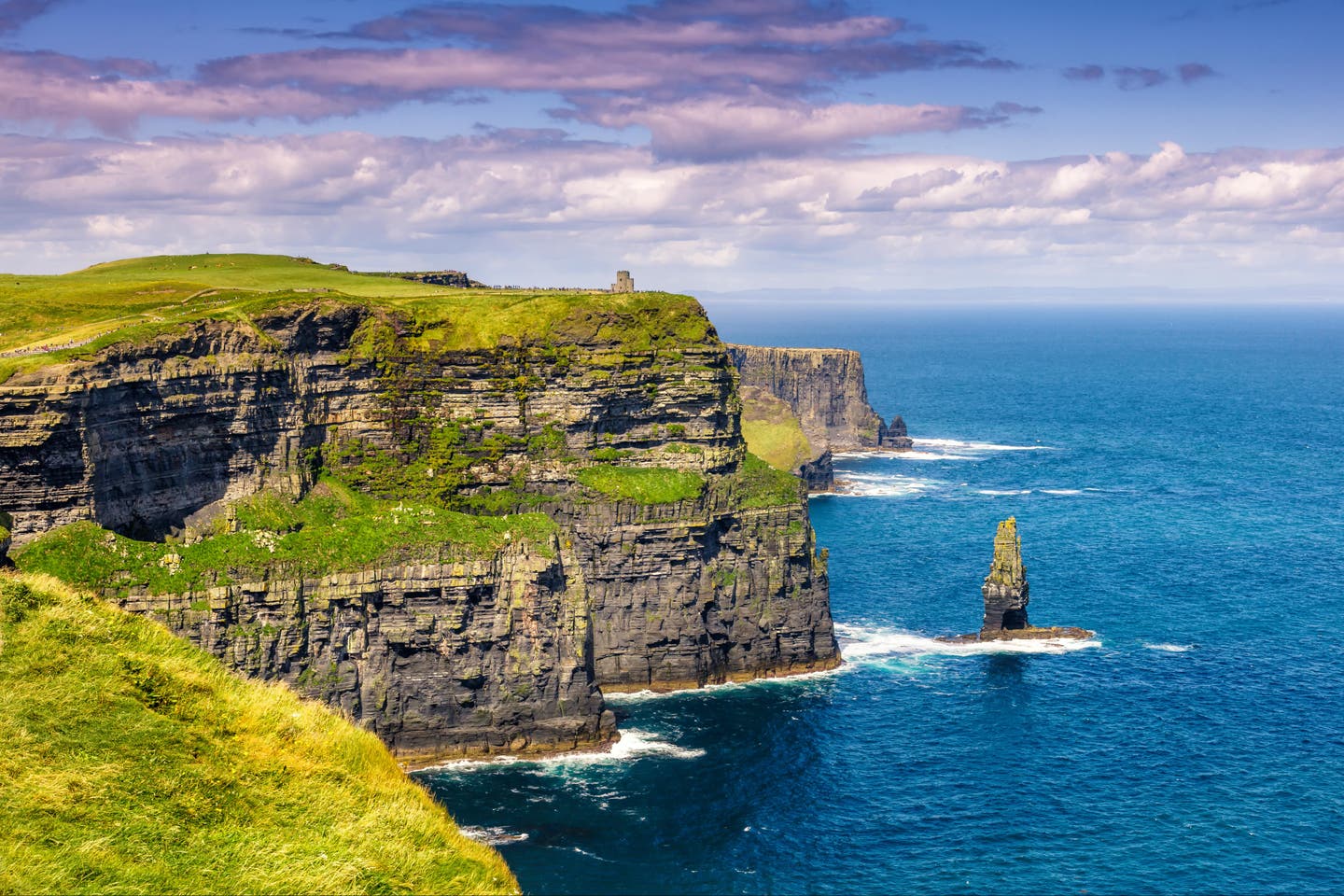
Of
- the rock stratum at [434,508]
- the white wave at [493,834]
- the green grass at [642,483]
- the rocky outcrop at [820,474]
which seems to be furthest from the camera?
the rocky outcrop at [820,474]

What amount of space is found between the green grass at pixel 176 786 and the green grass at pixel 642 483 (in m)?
59.2


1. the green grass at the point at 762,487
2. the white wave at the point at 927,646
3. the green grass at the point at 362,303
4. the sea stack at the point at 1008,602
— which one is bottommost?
the white wave at the point at 927,646

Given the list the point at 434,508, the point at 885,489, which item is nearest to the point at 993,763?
the point at 434,508

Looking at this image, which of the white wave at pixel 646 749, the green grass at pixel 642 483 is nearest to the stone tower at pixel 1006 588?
the green grass at pixel 642 483

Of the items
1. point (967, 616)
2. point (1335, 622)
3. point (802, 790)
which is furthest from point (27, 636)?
point (1335, 622)

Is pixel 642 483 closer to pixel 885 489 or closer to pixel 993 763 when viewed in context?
pixel 993 763

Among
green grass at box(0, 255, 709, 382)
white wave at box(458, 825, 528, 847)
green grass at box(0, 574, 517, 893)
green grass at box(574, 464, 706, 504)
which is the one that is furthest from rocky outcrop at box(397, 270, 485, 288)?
green grass at box(0, 574, 517, 893)

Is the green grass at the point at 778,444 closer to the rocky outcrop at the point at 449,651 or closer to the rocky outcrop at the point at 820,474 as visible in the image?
the rocky outcrop at the point at 820,474

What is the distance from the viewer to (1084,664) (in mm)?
108500

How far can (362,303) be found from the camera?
104m

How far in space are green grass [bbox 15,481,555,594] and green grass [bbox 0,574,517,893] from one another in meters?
36.2

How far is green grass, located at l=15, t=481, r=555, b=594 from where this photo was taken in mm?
79225

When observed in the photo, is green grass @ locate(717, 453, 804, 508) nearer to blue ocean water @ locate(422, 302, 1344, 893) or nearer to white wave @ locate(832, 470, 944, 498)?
blue ocean water @ locate(422, 302, 1344, 893)

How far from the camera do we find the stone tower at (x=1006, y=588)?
114 meters
